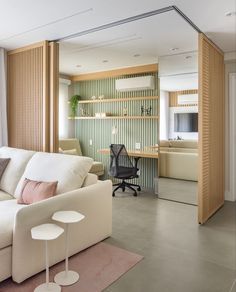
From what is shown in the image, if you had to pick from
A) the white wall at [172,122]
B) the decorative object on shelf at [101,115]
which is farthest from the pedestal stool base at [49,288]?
the decorative object on shelf at [101,115]

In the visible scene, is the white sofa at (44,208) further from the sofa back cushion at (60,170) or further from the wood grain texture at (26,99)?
the wood grain texture at (26,99)

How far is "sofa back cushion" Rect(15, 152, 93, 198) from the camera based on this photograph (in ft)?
8.95

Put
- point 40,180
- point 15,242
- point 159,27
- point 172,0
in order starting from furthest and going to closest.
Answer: point 159,27 < point 40,180 < point 172,0 < point 15,242

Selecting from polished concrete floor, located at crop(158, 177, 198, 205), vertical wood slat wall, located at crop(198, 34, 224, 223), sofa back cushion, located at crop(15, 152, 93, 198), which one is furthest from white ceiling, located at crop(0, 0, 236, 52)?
polished concrete floor, located at crop(158, 177, 198, 205)

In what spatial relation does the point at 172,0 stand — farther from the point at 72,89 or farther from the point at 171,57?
the point at 72,89

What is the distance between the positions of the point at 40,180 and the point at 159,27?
88.7 inches

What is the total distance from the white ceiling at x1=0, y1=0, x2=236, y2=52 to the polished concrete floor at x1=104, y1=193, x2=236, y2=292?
243 cm

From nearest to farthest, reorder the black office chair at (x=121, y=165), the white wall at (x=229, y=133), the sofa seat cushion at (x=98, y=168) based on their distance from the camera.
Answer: the white wall at (x=229, y=133) → the black office chair at (x=121, y=165) → the sofa seat cushion at (x=98, y=168)

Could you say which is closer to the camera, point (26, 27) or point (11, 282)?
point (11, 282)

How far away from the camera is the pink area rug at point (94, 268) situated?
2059 millimetres

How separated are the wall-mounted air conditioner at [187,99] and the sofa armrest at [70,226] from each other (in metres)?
2.13

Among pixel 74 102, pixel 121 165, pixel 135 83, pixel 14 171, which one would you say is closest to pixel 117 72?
pixel 135 83

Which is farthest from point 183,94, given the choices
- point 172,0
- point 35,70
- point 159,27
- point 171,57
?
point 35,70

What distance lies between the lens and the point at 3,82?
4223mm
